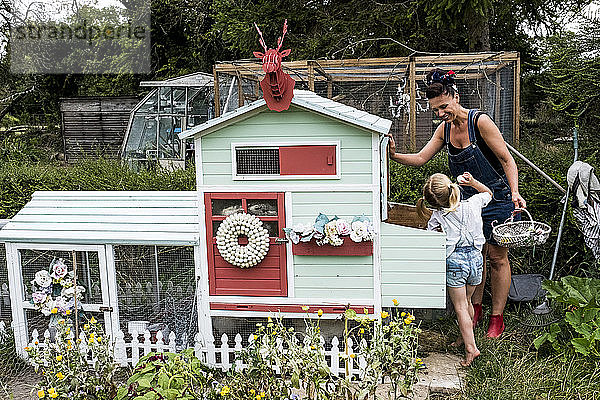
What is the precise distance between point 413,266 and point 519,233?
87cm

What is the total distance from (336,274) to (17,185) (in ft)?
15.9

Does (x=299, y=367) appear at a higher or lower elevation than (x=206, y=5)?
lower

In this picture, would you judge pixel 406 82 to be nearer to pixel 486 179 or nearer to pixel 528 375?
pixel 486 179

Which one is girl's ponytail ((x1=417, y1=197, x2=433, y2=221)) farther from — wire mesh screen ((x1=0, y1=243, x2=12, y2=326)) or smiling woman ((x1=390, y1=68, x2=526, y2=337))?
wire mesh screen ((x1=0, y1=243, x2=12, y2=326))

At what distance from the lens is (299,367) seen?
3.65m

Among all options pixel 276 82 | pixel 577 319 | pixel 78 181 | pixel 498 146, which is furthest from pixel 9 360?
pixel 577 319

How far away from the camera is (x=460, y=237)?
4.46 metres

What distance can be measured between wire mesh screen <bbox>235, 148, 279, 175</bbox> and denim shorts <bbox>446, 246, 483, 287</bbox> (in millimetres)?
1475

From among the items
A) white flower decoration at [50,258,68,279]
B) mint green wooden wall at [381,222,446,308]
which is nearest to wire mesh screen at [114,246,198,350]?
white flower decoration at [50,258,68,279]

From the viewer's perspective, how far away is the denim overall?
4.71m

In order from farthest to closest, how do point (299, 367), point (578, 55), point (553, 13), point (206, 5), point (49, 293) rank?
point (206, 5) → point (553, 13) → point (578, 55) → point (49, 293) → point (299, 367)

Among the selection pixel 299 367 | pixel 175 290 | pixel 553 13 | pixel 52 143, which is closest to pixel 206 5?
pixel 52 143

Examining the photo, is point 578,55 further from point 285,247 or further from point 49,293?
point 49,293

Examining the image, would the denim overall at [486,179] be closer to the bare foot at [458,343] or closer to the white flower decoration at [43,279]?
the bare foot at [458,343]
